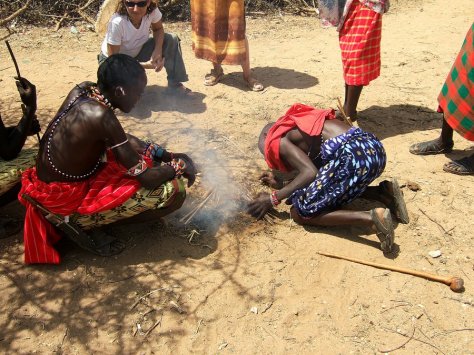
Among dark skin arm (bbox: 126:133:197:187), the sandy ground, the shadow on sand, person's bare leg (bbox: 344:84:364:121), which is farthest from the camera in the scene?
the shadow on sand

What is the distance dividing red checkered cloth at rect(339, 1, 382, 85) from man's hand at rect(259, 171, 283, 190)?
1336 mm

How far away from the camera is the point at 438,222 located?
307cm

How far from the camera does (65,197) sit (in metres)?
2.57

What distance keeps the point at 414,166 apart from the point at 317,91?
66.7 inches

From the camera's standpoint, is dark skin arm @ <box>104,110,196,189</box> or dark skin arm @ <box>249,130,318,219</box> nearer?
dark skin arm @ <box>104,110,196,189</box>

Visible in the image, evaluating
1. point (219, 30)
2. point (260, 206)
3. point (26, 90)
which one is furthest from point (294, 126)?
point (219, 30)

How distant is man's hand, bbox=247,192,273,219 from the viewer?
304cm

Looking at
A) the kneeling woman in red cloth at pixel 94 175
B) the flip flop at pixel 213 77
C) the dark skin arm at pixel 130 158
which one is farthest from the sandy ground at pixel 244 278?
the flip flop at pixel 213 77

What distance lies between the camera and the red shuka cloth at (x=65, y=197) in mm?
2576

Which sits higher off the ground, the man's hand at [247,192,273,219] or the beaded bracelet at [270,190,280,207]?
the beaded bracelet at [270,190,280,207]

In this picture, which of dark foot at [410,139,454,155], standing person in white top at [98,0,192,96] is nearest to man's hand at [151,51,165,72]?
standing person in white top at [98,0,192,96]

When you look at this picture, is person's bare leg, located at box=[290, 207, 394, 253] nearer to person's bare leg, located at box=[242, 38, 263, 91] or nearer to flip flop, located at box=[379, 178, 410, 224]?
flip flop, located at box=[379, 178, 410, 224]

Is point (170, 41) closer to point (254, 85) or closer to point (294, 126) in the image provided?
point (254, 85)

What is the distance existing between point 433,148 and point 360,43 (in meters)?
1.15
